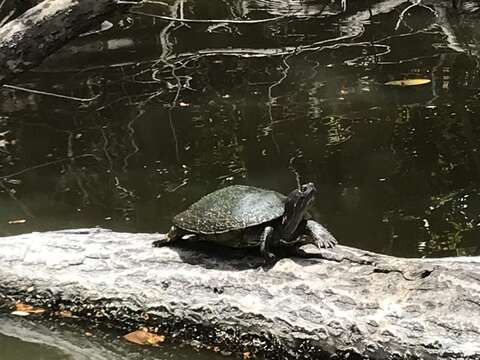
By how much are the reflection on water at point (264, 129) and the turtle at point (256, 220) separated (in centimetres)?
86

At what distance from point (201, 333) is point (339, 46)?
18.3 feet

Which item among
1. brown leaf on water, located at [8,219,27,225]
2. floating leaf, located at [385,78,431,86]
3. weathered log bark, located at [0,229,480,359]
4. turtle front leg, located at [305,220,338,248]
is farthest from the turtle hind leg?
floating leaf, located at [385,78,431,86]

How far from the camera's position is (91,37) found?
965 centimetres

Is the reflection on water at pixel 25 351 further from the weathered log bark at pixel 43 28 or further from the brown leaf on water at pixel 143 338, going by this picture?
the weathered log bark at pixel 43 28

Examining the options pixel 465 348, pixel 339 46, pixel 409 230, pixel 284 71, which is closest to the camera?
pixel 465 348

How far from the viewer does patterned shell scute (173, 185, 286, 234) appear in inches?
136

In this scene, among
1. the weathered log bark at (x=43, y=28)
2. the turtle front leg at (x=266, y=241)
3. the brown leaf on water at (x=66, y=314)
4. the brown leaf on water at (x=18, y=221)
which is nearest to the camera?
the turtle front leg at (x=266, y=241)

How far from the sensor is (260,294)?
11.0ft

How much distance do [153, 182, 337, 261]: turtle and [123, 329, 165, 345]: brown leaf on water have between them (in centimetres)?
51

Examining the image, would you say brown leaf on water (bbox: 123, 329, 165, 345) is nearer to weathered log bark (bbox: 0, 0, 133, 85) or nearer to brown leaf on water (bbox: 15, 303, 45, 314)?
brown leaf on water (bbox: 15, 303, 45, 314)

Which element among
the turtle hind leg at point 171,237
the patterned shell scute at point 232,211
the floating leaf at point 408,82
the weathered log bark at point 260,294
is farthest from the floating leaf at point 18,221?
the floating leaf at point 408,82

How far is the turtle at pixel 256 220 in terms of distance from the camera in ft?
11.3

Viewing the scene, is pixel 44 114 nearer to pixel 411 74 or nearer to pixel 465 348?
pixel 411 74

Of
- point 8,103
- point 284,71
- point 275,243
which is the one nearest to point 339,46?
point 284,71
